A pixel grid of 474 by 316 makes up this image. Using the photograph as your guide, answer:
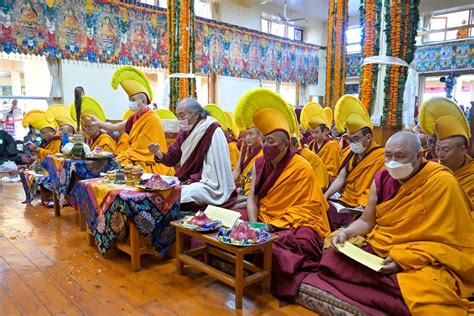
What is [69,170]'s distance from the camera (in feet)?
13.0

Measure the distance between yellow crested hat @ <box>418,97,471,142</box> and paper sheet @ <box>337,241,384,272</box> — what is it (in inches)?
48.7

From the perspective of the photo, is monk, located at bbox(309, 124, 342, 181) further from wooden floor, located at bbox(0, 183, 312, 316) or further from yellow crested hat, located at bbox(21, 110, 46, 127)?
yellow crested hat, located at bbox(21, 110, 46, 127)

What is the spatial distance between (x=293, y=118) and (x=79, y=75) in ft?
22.4

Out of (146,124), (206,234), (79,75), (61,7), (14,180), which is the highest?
(61,7)

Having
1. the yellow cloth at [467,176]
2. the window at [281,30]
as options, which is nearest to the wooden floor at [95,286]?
the yellow cloth at [467,176]

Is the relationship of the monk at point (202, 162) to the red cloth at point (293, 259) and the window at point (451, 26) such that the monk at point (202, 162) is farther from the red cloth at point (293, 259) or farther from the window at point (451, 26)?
the window at point (451, 26)

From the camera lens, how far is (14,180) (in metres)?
6.87

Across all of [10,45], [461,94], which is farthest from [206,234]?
[461,94]

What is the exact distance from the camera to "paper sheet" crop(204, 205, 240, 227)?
8.98 ft

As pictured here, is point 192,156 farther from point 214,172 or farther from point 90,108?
point 90,108

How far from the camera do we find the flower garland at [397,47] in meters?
4.14

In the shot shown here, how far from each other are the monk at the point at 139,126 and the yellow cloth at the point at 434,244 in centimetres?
289

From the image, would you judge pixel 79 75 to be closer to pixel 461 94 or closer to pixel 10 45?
pixel 10 45

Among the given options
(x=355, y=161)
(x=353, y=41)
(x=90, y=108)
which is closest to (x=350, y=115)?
(x=355, y=161)
